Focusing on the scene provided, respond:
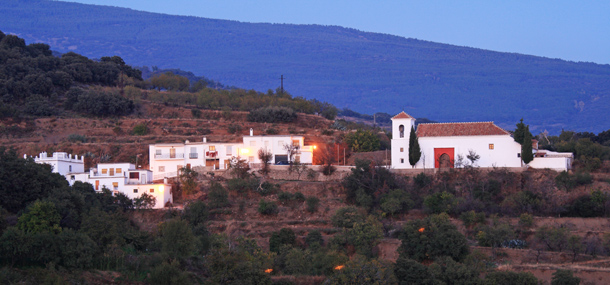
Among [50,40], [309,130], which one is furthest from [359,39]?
[309,130]

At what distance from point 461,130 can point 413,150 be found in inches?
137

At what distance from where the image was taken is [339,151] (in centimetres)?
5112

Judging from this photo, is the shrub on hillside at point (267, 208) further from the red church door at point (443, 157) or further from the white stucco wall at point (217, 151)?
the red church door at point (443, 157)

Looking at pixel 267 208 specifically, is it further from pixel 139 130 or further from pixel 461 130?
pixel 139 130

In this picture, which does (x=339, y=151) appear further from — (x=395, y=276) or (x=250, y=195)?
(x=395, y=276)

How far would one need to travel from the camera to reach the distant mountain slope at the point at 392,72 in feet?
449

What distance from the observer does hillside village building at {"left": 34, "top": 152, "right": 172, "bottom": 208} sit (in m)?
42.5

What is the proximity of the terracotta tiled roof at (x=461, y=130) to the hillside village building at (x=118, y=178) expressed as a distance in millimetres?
16853

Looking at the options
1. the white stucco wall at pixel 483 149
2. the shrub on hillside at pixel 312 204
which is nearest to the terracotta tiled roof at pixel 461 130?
the white stucco wall at pixel 483 149

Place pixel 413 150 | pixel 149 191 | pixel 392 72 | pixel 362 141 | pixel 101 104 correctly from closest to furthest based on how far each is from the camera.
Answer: pixel 149 191
pixel 413 150
pixel 362 141
pixel 101 104
pixel 392 72

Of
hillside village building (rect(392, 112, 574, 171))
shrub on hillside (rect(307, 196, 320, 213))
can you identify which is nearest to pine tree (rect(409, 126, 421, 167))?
hillside village building (rect(392, 112, 574, 171))

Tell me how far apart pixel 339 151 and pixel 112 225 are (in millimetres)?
21077

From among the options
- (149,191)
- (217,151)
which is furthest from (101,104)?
(149,191)

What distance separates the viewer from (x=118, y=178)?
43.1 m
